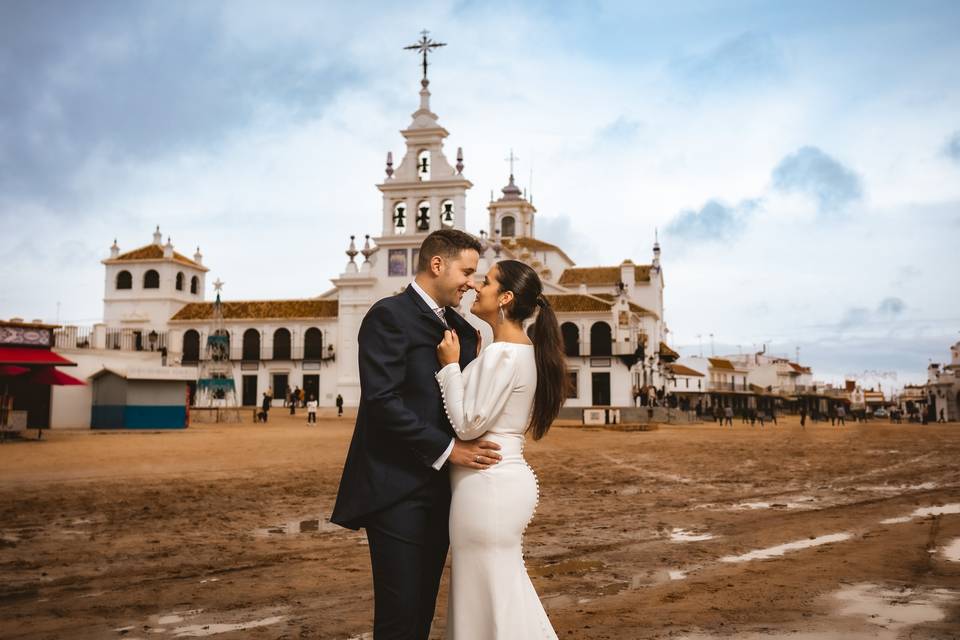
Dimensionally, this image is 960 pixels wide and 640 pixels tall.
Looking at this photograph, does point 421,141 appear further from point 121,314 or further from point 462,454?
point 462,454

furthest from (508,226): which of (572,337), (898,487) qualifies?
(898,487)

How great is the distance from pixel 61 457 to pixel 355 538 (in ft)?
36.1

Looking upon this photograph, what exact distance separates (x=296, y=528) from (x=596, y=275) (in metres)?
48.9

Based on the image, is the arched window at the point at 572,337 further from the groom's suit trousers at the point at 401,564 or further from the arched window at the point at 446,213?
the groom's suit trousers at the point at 401,564

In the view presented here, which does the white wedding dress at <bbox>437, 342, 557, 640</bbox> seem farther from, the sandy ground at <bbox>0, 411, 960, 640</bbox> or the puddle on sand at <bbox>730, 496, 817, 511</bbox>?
the puddle on sand at <bbox>730, 496, 817, 511</bbox>

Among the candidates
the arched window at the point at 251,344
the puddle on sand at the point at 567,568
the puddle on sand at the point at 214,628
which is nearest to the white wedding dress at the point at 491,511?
the puddle on sand at the point at 214,628

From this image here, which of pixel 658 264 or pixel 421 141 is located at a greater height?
pixel 421 141

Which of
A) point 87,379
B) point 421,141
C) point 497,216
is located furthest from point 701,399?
point 87,379

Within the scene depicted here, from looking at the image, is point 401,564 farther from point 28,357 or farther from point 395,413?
point 28,357

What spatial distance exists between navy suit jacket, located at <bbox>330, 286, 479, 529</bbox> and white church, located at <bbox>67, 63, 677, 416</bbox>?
115ft

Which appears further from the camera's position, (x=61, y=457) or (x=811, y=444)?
(x=811, y=444)

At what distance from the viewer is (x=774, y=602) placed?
5371 millimetres

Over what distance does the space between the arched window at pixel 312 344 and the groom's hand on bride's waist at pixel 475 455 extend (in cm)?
4613

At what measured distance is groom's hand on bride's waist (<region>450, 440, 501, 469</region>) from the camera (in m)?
3.19
